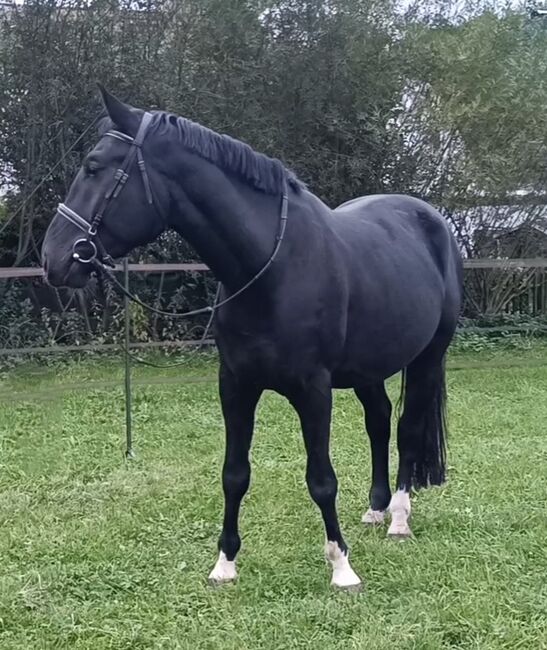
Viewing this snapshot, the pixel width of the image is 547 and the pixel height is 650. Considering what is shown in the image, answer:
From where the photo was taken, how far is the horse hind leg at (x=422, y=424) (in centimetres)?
389

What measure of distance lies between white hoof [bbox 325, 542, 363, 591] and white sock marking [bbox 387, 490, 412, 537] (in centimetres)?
58

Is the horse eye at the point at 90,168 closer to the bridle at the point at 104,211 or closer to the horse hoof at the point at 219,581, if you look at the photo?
the bridle at the point at 104,211

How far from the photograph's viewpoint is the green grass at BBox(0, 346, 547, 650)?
2.80 metres

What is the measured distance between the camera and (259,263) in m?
2.82

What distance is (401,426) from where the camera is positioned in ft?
12.8

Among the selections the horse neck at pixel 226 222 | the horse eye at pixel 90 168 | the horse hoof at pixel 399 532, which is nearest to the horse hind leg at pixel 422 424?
the horse hoof at pixel 399 532

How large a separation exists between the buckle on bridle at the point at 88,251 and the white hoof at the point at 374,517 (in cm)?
202

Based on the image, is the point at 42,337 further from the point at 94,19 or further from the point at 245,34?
the point at 245,34

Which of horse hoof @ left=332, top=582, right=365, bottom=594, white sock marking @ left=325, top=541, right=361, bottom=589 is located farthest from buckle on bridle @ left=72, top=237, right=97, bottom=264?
horse hoof @ left=332, top=582, right=365, bottom=594

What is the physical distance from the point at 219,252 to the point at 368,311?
0.71 m

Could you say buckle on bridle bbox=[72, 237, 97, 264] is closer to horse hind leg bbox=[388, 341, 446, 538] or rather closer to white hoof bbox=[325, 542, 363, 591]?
white hoof bbox=[325, 542, 363, 591]

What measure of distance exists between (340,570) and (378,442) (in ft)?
3.06

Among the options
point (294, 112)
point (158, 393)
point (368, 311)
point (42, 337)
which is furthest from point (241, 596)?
point (294, 112)

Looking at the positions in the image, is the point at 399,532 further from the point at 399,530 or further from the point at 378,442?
the point at 378,442
